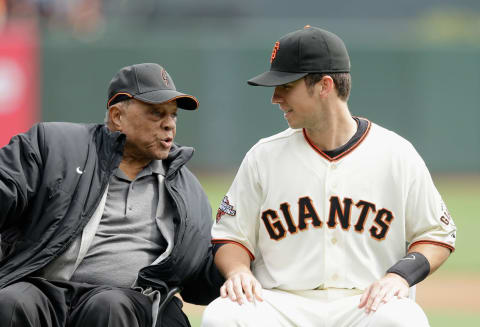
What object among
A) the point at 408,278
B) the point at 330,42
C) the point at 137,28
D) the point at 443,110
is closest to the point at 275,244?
the point at 408,278

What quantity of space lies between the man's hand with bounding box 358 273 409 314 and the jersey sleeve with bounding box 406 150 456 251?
10.6 inches

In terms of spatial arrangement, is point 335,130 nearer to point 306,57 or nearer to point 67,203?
point 306,57

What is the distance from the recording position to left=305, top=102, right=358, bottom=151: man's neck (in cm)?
379

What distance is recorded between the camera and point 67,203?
12.4ft

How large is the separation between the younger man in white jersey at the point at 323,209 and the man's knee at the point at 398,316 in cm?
23

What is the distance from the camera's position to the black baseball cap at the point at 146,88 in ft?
13.3

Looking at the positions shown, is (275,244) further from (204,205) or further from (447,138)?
(447,138)

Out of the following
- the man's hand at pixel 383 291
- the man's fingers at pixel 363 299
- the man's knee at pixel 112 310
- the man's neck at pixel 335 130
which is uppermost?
the man's neck at pixel 335 130

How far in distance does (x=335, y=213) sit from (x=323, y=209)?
0.05 m

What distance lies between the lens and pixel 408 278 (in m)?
3.50

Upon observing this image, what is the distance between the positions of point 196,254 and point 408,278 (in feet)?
3.13

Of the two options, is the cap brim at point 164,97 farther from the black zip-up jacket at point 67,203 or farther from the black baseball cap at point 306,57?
the black baseball cap at point 306,57

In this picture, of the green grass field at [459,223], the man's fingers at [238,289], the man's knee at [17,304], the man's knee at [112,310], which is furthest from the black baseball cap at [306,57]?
the green grass field at [459,223]

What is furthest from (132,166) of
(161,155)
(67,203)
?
(67,203)
